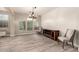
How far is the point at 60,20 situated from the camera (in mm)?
2070

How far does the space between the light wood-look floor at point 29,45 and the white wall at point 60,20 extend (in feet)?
1.21

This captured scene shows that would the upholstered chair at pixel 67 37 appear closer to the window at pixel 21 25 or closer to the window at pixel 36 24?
the window at pixel 36 24

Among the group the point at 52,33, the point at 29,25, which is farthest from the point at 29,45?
the point at 52,33

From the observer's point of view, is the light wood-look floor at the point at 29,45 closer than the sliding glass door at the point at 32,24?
Yes

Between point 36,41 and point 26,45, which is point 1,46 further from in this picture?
point 36,41

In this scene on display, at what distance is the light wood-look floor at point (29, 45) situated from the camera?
1.71m

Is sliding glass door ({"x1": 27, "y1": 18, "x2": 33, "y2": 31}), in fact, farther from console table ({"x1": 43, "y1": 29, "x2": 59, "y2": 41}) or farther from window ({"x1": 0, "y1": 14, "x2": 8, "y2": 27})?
window ({"x1": 0, "y1": 14, "x2": 8, "y2": 27})

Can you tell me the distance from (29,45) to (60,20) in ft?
3.19

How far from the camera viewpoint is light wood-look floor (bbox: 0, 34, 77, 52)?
1712 millimetres

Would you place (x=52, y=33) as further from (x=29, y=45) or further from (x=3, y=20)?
(x=3, y=20)

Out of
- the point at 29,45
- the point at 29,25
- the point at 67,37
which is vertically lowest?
the point at 29,45

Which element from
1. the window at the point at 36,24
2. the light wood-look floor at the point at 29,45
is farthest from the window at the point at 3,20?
the window at the point at 36,24

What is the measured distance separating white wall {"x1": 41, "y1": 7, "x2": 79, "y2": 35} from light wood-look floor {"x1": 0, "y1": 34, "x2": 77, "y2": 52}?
37 cm
